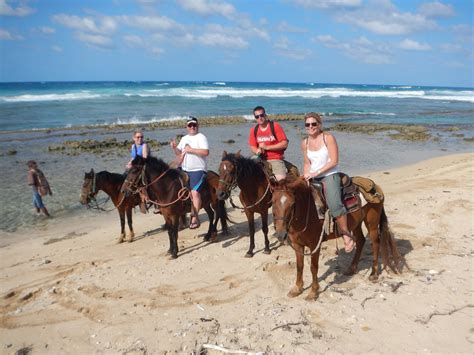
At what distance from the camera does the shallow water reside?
11239 mm

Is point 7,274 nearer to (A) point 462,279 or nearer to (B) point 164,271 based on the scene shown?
(B) point 164,271

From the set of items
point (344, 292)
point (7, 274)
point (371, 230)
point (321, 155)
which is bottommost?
point (7, 274)

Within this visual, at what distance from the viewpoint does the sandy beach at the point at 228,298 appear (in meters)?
4.59

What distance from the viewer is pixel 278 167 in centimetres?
728

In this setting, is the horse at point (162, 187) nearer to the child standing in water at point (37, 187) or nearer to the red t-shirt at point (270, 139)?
the red t-shirt at point (270, 139)

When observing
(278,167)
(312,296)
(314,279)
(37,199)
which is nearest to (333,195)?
(314,279)

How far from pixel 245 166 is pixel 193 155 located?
1.51m

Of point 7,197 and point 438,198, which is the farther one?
point 7,197

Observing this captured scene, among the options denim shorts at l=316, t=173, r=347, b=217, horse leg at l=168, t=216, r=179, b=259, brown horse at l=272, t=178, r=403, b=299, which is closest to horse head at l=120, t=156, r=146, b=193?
horse leg at l=168, t=216, r=179, b=259

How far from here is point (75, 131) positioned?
28000 mm

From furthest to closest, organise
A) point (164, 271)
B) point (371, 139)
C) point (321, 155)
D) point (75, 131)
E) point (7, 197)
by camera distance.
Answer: point (75, 131) → point (371, 139) → point (7, 197) → point (164, 271) → point (321, 155)

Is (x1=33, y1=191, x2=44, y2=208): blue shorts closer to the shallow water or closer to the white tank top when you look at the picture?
the shallow water

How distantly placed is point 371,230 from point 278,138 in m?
2.36

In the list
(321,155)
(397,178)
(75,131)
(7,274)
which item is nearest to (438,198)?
(397,178)
